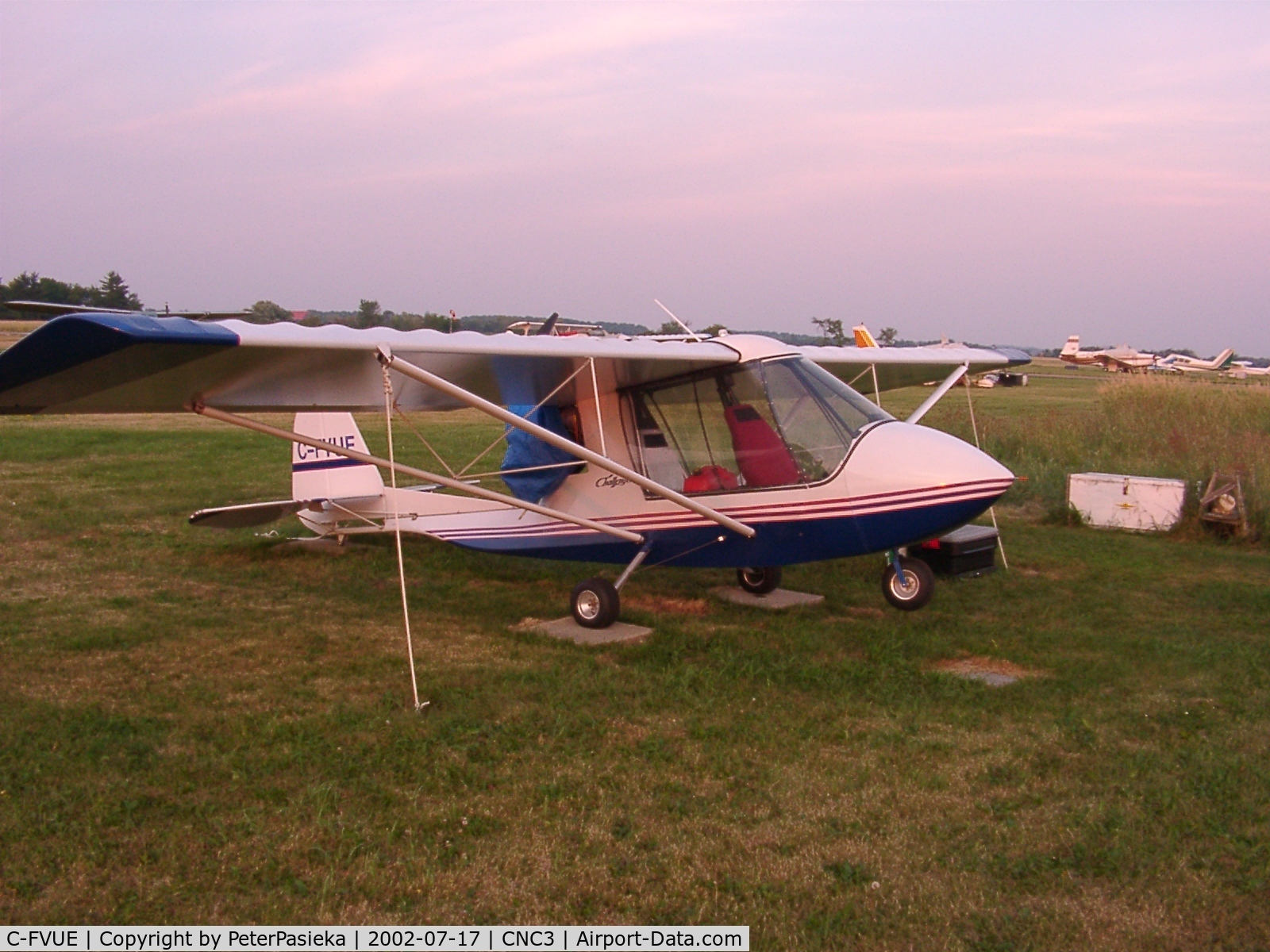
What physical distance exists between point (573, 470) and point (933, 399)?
3378mm

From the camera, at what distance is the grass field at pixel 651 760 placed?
12.7ft

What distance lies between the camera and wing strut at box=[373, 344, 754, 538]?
20.5 ft

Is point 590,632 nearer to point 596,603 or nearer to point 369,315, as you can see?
point 596,603

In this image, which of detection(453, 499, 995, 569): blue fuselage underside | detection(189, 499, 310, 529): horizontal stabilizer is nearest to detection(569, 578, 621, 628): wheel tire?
detection(453, 499, 995, 569): blue fuselage underside

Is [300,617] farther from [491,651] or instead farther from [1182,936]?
[1182,936]

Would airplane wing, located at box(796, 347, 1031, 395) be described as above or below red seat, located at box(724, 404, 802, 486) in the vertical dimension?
above

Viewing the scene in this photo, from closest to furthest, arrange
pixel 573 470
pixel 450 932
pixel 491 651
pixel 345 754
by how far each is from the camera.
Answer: pixel 450 932
pixel 345 754
pixel 491 651
pixel 573 470

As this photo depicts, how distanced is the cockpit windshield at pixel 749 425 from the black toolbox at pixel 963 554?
7.61 feet

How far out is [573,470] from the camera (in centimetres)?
923

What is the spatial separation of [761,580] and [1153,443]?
10189 millimetres

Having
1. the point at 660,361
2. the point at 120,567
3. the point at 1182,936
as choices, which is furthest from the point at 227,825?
the point at 120,567

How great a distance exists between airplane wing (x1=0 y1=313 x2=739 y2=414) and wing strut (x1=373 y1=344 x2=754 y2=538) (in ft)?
0.74

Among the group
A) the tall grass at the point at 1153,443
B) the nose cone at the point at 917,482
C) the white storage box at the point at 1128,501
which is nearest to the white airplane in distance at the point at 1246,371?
the tall grass at the point at 1153,443

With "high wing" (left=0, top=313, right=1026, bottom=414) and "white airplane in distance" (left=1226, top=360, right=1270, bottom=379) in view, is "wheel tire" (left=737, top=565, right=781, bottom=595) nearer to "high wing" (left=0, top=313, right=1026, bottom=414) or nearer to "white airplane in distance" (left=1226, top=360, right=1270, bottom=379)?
"high wing" (left=0, top=313, right=1026, bottom=414)
